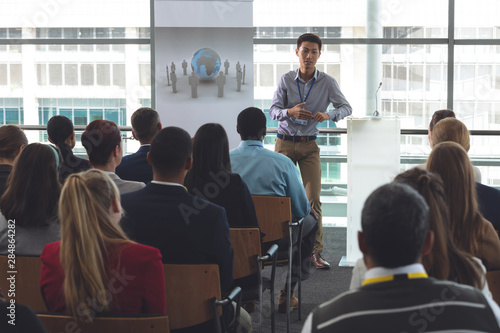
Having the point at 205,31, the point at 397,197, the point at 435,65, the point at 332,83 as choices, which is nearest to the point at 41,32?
the point at 205,31

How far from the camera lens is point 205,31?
20.3 feet

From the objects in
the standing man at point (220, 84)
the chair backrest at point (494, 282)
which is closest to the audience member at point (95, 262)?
the chair backrest at point (494, 282)

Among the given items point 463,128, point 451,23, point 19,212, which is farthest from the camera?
point 451,23

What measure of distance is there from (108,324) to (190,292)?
1.85 feet

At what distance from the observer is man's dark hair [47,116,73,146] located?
4.14 meters

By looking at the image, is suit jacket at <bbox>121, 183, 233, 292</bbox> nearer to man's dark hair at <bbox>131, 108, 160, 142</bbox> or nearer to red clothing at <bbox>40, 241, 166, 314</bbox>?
red clothing at <bbox>40, 241, 166, 314</bbox>

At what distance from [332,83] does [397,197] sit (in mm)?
4329

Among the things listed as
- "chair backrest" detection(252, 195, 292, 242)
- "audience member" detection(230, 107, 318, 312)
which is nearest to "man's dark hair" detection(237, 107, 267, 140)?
"audience member" detection(230, 107, 318, 312)

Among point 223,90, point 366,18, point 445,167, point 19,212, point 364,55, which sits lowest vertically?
point 19,212

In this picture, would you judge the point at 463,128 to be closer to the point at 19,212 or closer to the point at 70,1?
the point at 19,212

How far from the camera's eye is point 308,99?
5.47 metres

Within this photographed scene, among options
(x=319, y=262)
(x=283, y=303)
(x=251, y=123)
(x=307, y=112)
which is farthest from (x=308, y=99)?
(x=283, y=303)

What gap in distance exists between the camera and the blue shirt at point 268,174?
373cm

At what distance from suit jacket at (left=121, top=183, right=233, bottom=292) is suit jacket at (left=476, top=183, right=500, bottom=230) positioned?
1.24 metres
